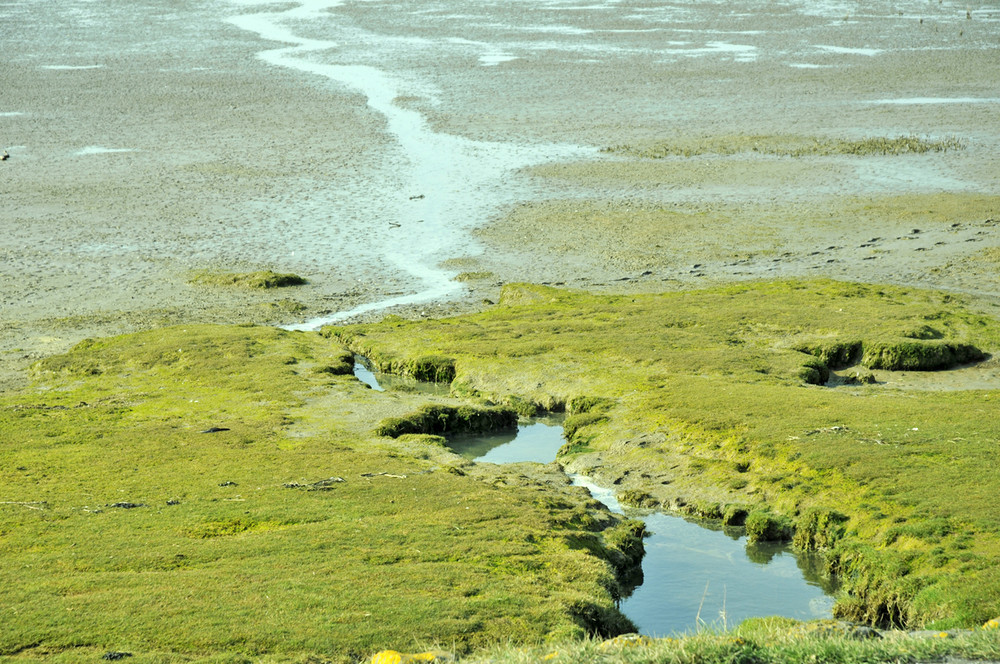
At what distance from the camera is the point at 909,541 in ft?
48.9

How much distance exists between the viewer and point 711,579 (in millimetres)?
16125

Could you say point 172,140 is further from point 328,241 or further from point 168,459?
point 168,459

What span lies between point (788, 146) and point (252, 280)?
26.1 m

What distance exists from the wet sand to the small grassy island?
5.50m

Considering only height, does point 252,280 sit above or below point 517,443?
below

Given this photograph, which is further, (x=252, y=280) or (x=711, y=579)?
(x=252, y=280)

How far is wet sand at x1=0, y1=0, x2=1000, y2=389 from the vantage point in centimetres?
3456

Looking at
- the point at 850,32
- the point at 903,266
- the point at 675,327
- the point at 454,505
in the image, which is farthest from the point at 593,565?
the point at 850,32

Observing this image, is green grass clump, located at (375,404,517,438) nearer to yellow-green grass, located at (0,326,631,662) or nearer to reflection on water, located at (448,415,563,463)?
reflection on water, located at (448,415,563,463)

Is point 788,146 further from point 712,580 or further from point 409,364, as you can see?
point 712,580

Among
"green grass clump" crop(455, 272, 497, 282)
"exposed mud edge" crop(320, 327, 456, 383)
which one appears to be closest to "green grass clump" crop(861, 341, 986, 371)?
"exposed mud edge" crop(320, 327, 456, 383)

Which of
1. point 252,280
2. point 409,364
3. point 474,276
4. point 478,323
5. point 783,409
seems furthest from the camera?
point 474,276

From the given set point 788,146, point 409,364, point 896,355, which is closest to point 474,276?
point 409,364

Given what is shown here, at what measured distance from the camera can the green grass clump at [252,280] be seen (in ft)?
113
